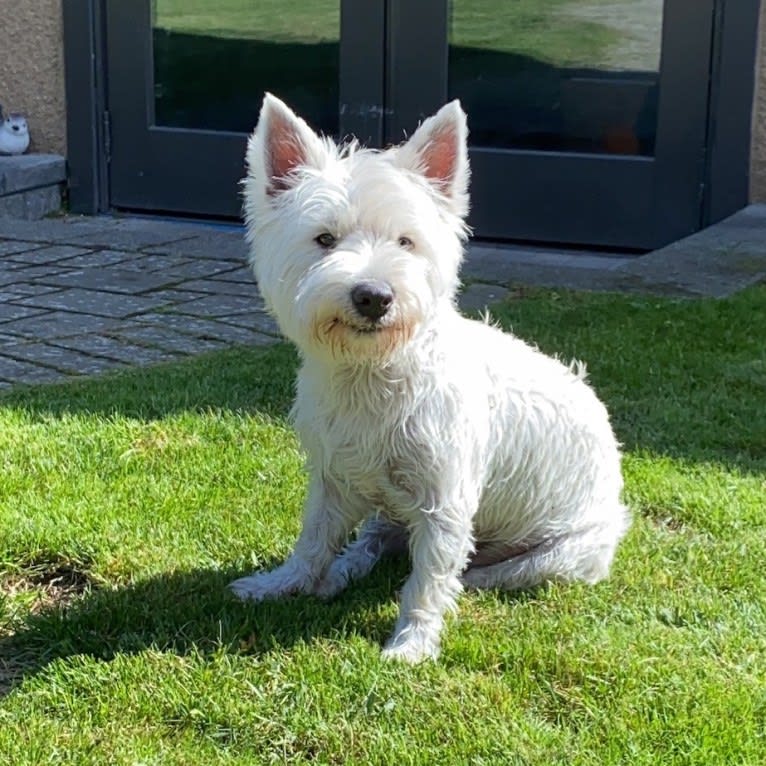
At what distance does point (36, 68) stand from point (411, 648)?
24.3 ft

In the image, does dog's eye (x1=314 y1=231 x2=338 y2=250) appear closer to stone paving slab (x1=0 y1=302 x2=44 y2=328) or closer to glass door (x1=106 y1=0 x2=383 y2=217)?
stone paving slab (x1=0 y1=302 x2=44 y2=328)

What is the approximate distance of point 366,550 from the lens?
152 inches

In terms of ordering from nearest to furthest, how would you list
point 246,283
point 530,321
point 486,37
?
point 530,321
point 246,283
point 486,37

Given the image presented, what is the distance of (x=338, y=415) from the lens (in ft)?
11.1

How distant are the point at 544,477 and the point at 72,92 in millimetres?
6796

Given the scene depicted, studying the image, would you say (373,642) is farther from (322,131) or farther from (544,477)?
(322,131)

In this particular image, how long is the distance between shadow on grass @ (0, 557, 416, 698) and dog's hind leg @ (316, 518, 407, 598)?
7 cm

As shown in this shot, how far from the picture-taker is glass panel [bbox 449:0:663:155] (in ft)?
26.0

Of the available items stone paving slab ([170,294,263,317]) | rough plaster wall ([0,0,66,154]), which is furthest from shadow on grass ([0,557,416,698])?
rough plaster wall ([0,0,66,154])

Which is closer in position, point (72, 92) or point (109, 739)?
point (109, 739)

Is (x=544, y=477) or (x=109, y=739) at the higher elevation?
(x=544, y=477)

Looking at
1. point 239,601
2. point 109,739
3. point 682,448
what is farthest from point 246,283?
point 109,739

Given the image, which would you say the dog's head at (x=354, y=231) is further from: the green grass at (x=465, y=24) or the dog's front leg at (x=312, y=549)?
the green grass at (x=465, y=24)

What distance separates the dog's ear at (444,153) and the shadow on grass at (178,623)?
3.66 ft
